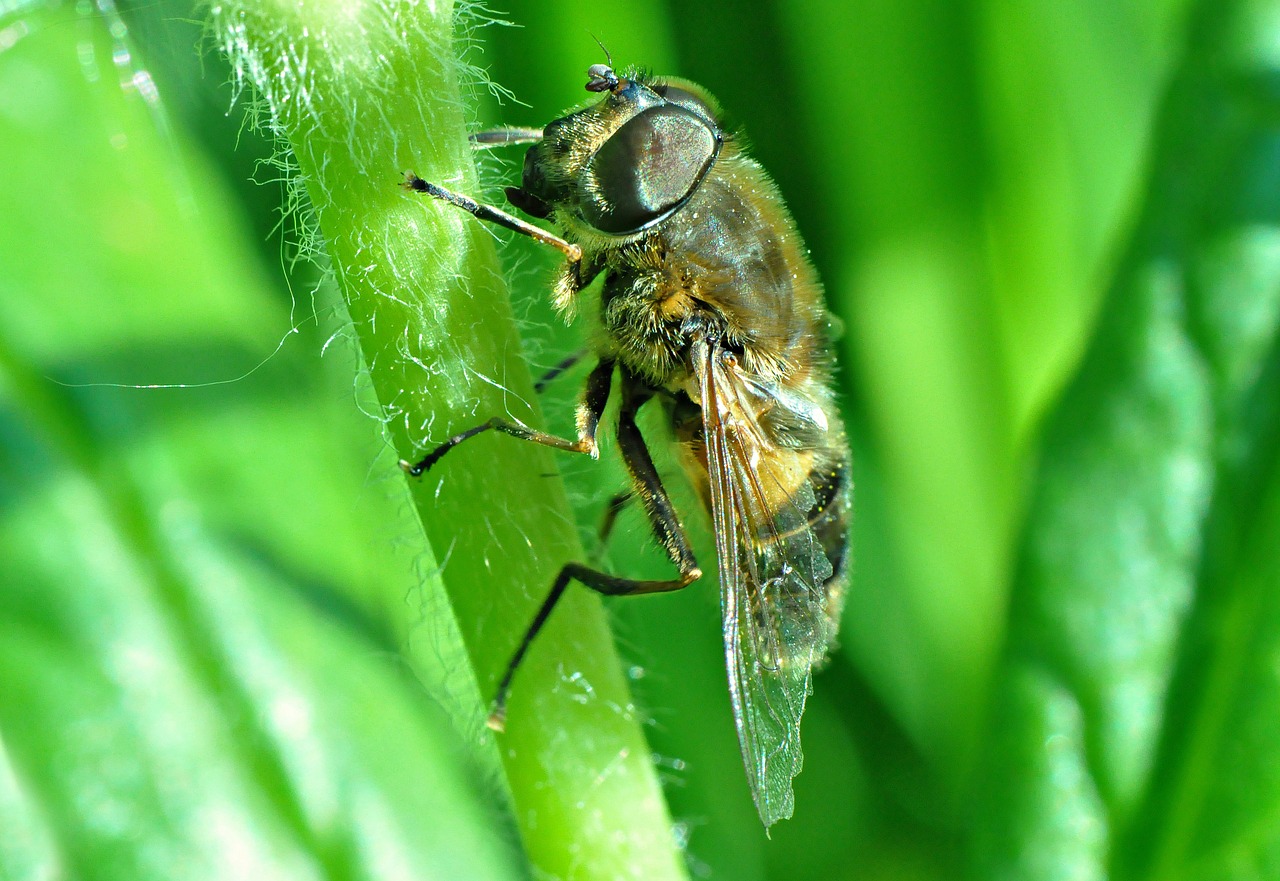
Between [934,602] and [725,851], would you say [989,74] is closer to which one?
[934,602]

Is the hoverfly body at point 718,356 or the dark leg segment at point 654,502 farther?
the dark leg segment at point 654,502

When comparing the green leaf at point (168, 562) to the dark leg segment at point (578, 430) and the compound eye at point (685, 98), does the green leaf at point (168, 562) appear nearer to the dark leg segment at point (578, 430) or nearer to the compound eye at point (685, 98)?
the dark leg segment at point (578, 430)

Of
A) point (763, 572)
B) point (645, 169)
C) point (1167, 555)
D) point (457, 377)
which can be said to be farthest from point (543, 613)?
point (1167, 555)

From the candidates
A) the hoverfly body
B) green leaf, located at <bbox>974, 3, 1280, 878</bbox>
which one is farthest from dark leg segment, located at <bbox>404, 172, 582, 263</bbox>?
green leaf, located at <bbox>974, 3, 1280, 878</bbox>

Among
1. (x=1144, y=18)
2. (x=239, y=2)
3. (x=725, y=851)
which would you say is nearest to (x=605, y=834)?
(x=239, y=2)

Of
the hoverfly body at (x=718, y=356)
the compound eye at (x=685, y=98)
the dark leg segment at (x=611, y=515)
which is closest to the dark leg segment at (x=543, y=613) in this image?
the hoverfly body at (x=718, y=356)

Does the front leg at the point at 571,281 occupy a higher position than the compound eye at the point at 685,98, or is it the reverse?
the compound eye at the point at 685,98

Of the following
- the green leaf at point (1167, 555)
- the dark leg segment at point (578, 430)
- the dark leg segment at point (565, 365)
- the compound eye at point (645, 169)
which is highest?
the compound eye at point (645, 169)
